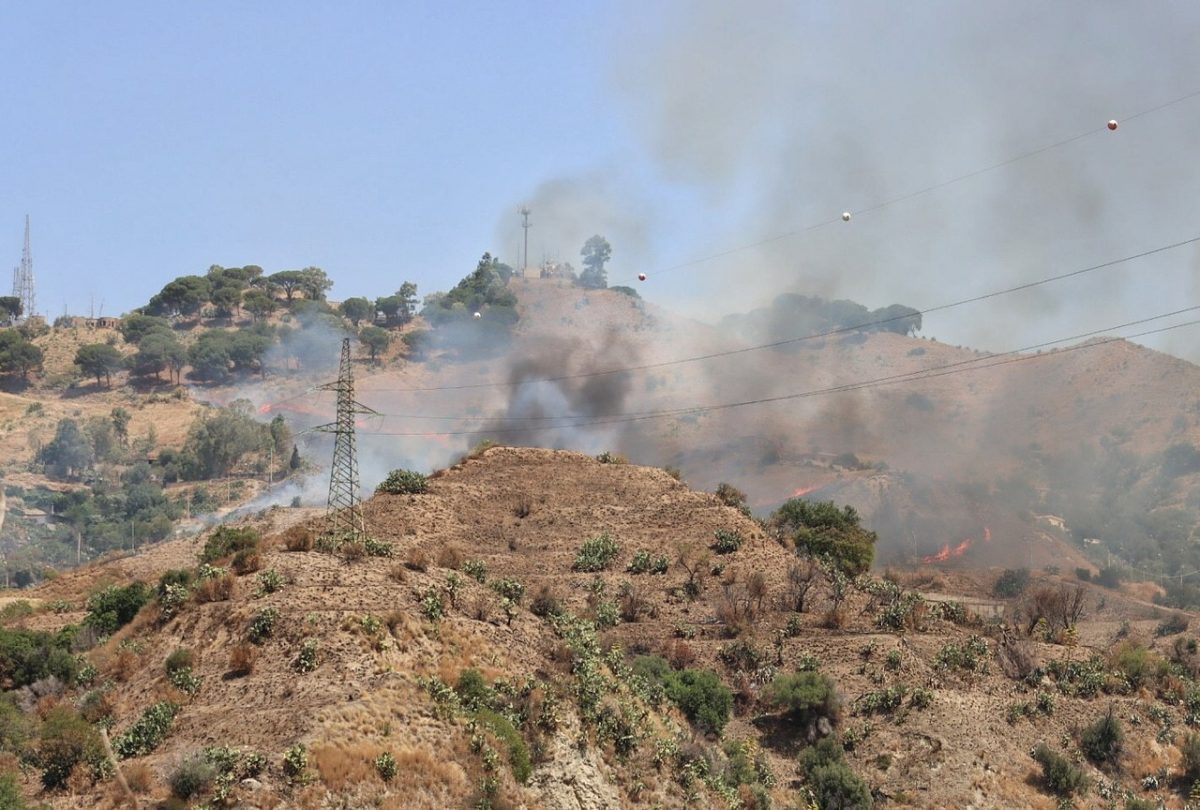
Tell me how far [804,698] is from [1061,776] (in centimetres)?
972

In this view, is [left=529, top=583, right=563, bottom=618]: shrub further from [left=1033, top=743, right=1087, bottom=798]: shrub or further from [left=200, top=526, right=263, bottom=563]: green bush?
[left=1033, top=743, right=1087, bottom=798]: shrub

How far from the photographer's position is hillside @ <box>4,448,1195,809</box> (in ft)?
112

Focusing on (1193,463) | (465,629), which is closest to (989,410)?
(1193,463)

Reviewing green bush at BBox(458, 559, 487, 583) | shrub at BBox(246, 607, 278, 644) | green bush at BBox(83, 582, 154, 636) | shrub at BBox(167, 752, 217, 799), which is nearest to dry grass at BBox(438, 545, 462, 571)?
green bush at BBox(458, 559, 487, 583)

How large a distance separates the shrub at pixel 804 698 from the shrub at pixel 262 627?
71.3 ft

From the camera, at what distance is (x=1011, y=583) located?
314ft

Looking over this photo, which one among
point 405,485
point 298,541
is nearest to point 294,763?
point 298,541

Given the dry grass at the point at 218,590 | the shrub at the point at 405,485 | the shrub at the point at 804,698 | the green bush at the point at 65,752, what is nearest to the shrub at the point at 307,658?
the dry grass at the point at 218,590

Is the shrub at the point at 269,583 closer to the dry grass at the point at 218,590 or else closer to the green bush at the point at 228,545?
the dry grass at the point at 218,590

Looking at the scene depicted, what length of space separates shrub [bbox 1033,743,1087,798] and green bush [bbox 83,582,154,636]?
1394 inches

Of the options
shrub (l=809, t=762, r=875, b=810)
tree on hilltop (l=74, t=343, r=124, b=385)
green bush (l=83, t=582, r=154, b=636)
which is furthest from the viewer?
tree on hilltop (l=74, t=343, r=124, b=385)

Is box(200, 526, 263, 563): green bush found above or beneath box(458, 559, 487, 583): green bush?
above

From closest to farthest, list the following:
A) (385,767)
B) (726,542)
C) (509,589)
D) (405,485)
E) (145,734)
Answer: (385,767) < (145,734) < (509,589) < (726,542) < (405,485)

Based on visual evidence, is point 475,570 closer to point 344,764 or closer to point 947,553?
point 344,764
